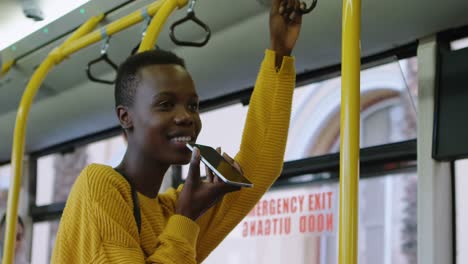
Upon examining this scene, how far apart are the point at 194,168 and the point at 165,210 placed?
23 centimetres

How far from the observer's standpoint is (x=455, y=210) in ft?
8.02

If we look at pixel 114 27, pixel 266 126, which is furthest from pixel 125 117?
pixel 114 27

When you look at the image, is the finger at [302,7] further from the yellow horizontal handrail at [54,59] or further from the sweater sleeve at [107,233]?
the yellow horizontal handrail at [54,59]

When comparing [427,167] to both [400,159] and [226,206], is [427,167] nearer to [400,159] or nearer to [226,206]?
[400,159]

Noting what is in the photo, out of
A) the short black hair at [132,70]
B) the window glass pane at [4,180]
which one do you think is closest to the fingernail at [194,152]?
the short black hair at [132,70]

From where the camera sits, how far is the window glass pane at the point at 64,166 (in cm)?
466

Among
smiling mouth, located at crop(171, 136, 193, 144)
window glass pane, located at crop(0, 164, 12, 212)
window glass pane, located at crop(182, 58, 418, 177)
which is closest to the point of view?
smiling mouth, located at crop(171, 136, 193, 144)

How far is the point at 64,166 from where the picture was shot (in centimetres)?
493

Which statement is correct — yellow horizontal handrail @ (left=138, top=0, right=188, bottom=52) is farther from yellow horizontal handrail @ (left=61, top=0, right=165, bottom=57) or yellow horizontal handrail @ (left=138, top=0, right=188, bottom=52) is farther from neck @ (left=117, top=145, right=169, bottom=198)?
neck @ (left=117, top=145, right=169, bottom=198)

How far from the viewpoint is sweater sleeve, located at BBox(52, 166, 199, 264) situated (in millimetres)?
1183

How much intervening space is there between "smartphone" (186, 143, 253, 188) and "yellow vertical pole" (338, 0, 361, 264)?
22cm

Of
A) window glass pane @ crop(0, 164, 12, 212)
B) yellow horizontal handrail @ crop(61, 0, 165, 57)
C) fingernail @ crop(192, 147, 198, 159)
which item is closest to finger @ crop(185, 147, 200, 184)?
fingernail @ crop(192, 147, 198, 159)

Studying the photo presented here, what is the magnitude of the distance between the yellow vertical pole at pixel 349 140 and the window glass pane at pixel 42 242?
3764mm

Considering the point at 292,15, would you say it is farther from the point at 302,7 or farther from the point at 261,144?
the point at 261,144
